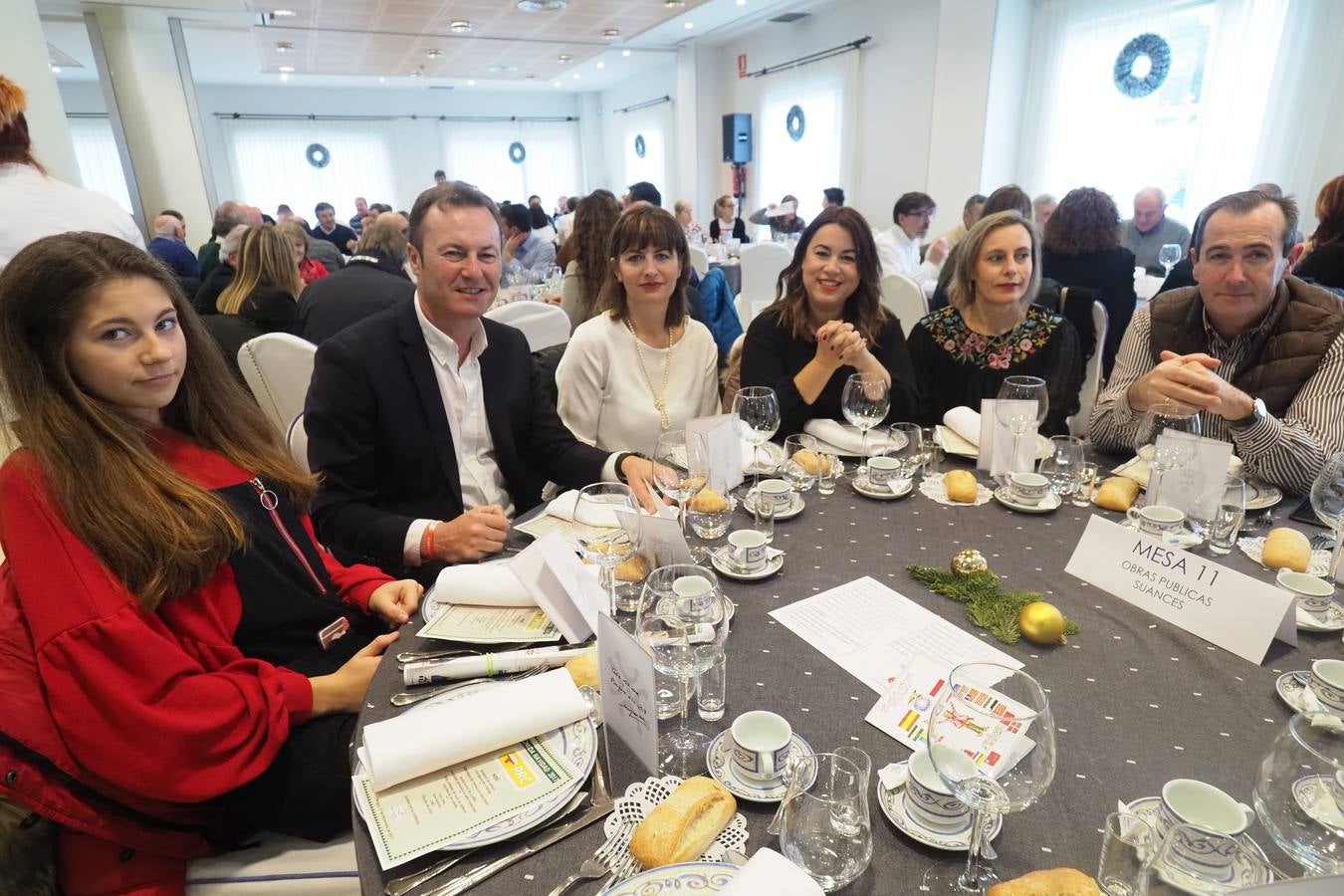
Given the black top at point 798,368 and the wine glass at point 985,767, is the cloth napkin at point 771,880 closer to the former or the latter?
the wine glass at point 985,767

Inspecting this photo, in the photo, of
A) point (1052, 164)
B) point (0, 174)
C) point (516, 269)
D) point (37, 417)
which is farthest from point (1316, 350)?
point (1052, 164)

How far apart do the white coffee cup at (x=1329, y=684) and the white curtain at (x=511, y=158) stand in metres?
17.7

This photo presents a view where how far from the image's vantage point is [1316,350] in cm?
185

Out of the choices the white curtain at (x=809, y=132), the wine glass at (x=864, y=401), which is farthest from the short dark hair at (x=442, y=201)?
the white curtain at (x=809, y=132)

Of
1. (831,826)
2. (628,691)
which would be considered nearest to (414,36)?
(628,691)

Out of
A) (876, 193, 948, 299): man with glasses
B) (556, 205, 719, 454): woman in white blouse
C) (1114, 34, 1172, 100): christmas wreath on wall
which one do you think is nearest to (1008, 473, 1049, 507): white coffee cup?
(556, 205, 719, 454): woman in white blouse

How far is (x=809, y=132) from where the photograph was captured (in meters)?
10.3

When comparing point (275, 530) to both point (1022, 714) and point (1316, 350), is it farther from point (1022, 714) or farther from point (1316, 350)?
point (1316, 350)

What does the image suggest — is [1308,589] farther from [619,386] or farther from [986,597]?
[619,386]

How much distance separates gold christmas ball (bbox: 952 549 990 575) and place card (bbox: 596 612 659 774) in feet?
2.31

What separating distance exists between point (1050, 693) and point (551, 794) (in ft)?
2.38

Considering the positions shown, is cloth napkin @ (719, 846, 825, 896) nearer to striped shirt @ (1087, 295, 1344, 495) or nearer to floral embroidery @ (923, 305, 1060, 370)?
striped shirt @ (1087, 295, 1344, 495)

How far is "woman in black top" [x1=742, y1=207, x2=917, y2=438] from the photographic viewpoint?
235cm

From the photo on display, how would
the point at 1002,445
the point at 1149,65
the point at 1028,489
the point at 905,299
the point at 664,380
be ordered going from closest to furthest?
the point at 1028,489, the point at 1002,445, the point at 664,380, the point at 905,299, the point at 1149,65
